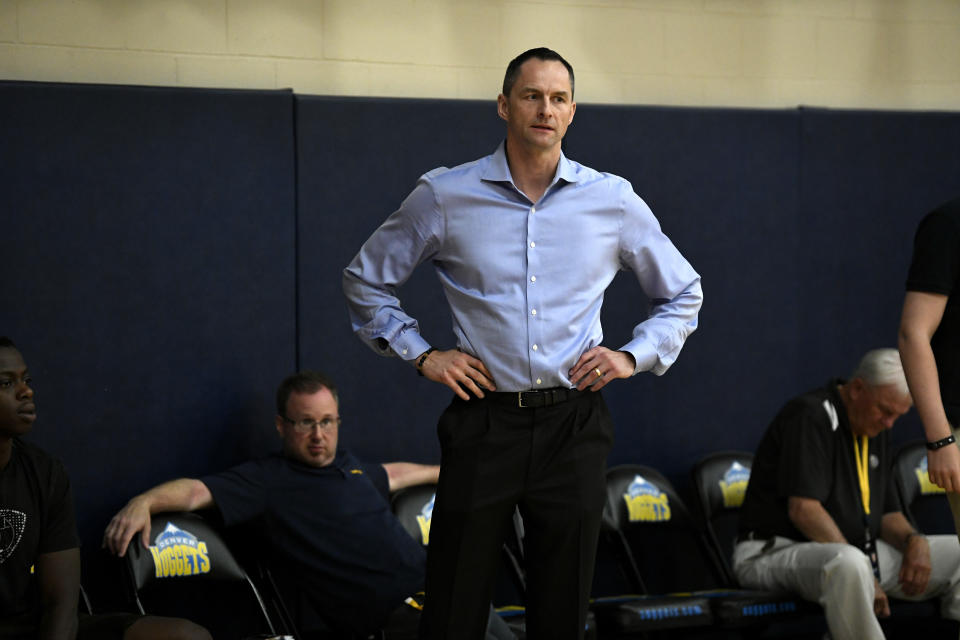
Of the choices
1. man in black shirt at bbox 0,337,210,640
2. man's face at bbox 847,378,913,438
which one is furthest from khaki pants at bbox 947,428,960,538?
man in black shirt at bbox 0,337,210,640

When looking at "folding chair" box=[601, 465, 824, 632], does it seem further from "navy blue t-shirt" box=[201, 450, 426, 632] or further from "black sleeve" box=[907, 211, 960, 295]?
"black sleeve" box=[907, 211, 960, 295]

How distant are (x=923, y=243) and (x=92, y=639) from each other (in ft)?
8.59

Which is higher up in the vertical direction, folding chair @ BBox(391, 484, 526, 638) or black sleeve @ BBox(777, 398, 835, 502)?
black sleeve @ BBox(777, 398, 835, 502)

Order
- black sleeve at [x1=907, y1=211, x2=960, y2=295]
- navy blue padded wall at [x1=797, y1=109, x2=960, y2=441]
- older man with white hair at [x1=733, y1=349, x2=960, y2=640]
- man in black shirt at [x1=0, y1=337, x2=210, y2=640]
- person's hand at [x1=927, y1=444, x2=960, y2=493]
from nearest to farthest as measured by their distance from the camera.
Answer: person's hand at [x1=927, y1=444, x2=960, y2=493] < black sleeve at [x1=907, y1=211, x2=960, y2=295] < man in black shirt at [x1=0, y1=337, x2=210, y2=640] < older man with white hair at [x1=733, y1=349, x2=960, y2=640] < navy blue padded wall at [x1=797, y1=109, x2=960, y2=441]

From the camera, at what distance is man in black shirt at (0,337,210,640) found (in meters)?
3.55

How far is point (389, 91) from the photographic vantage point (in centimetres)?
529

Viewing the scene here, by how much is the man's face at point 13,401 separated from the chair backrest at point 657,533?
95.4 inches

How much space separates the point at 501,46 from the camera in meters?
5.46

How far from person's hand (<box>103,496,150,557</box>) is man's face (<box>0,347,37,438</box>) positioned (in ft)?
2.39

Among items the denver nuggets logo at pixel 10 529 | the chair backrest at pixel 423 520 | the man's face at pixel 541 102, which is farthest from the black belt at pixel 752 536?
the denver nuggets logo at pixel 10 529

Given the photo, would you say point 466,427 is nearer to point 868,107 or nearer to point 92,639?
point 92,639

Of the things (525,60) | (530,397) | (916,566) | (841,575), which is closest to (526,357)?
(530,397)

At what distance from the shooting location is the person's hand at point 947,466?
3.08 meters

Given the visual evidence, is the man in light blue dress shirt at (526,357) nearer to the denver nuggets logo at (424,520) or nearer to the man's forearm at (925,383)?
the man's forearm at (925,383)
